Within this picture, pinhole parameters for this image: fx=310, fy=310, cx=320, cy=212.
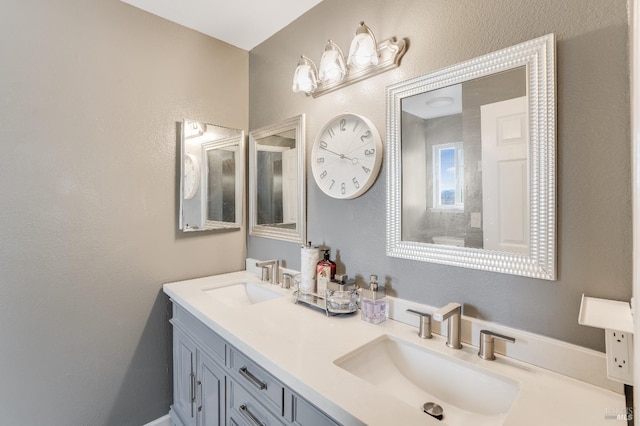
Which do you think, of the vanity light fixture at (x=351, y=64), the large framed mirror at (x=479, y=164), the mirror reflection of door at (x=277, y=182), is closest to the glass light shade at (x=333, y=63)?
the vanity light fixture at (x=351, y=64)

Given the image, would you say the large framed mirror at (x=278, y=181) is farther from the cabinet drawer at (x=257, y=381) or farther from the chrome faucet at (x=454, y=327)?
the chrome faucet at (x=454, y=327)

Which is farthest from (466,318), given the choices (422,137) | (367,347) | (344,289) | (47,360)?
(47,360)

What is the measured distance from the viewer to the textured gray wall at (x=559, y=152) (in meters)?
0.82

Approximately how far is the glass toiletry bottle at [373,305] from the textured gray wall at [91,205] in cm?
113

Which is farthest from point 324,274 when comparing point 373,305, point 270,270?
point 270,270

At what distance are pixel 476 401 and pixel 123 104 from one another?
6.58 ft

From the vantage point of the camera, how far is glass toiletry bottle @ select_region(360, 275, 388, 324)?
4.02 ft

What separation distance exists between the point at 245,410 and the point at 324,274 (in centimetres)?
62

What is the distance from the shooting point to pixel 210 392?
1.36 m

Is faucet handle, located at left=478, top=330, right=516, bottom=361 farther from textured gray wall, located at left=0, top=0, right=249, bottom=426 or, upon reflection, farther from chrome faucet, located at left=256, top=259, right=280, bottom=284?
textured gray wall, located at left=0, top=0, right=249, bottom=426

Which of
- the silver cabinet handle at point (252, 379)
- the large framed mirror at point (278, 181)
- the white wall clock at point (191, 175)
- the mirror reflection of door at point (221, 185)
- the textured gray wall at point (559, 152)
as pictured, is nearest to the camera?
the textured gray wall at point (559, 152)

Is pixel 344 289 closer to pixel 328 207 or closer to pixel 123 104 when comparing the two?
pixel 328 207

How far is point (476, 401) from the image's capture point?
3.03ft

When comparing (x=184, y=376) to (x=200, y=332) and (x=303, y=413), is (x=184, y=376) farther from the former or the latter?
(x=303, y=413)
